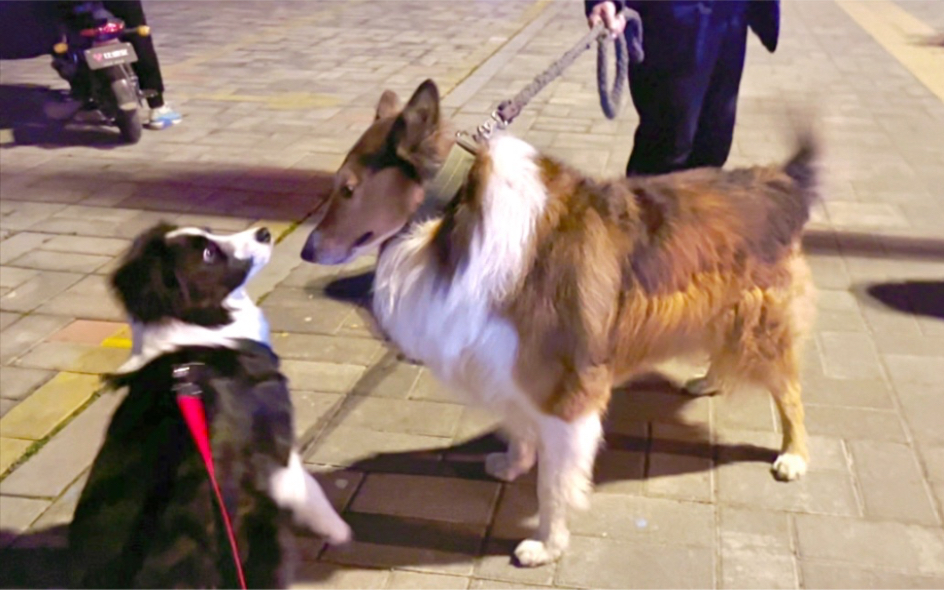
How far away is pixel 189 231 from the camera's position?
2514 mm

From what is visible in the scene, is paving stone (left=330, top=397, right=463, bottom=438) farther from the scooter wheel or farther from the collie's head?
the scooter wheel

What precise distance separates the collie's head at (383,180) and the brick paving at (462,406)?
0.92m

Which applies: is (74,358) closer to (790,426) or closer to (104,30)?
(790,426)

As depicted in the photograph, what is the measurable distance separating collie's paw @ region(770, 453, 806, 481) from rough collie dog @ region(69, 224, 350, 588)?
1.59m

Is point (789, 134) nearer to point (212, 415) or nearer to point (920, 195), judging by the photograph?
point (212, 415)

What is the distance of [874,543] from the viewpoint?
2.69 m

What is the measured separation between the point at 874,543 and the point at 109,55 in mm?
5849

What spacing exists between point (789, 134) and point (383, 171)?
5.24ft

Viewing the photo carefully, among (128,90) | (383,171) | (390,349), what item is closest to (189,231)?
(383,171)

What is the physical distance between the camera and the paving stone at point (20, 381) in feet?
11.4

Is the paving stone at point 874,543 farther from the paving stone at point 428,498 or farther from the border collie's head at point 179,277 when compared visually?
the border collie's head at point 179,277

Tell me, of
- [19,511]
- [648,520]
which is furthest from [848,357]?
[19,511]

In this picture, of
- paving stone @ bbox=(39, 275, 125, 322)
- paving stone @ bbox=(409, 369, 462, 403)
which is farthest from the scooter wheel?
paving stone @ bbox=(409, 369, 462, 403)

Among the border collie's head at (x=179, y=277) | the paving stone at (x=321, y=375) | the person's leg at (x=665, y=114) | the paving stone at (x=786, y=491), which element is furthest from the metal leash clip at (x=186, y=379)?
the person's leg at (x=665, y=114)
